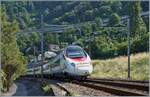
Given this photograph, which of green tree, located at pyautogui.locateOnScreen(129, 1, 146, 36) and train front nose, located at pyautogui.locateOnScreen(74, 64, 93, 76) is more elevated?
green tree, located at pyautogui.locateOnScreen(129, 1, 146, 36)

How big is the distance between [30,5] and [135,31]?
1919 cm

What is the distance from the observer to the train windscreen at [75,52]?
29.4 m

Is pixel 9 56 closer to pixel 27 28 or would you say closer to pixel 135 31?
pixel 135 31

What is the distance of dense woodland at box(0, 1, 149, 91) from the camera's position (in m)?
39.1

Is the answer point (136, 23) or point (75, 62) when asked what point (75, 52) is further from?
point (136, 23)

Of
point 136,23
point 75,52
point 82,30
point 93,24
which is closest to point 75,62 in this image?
point 75,52

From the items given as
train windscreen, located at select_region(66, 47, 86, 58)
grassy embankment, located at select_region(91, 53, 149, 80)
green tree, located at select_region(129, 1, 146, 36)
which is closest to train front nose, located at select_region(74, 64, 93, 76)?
train windscreen, located at select_region(66, 47, 86, 58)

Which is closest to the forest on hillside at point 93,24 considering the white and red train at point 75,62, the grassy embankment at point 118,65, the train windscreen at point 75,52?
the grassy embankment at point 118,65

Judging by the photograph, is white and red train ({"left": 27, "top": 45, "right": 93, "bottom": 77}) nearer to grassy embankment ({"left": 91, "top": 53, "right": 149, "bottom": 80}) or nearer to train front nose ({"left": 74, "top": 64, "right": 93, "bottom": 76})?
train front nose ({"left": 74, "top": 64, "right": 93, "bottom": 76})

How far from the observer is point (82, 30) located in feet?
158

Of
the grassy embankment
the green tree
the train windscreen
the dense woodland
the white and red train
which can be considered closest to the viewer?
the white and red train

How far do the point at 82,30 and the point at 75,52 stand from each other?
18.6 meters

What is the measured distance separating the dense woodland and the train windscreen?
6369mm

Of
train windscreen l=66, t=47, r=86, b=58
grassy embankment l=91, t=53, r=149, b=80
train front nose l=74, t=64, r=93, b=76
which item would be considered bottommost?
grassy embankment l=91, t=53, r=149, b=80
